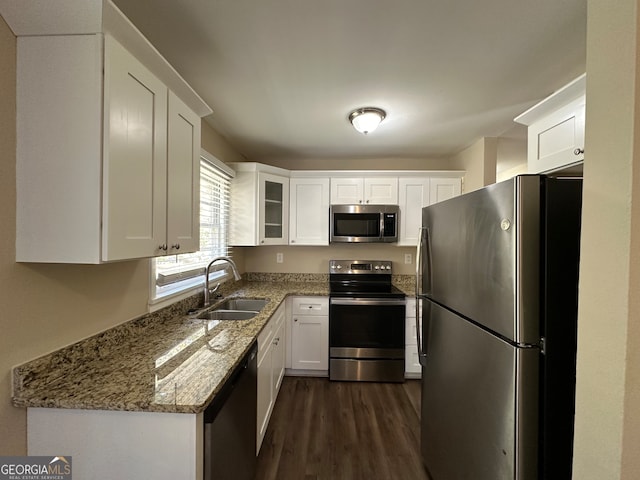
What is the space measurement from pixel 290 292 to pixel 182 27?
2.18 m

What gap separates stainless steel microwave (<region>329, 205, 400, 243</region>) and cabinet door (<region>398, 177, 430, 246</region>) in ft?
0.35

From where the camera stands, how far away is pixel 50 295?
3.30 ft

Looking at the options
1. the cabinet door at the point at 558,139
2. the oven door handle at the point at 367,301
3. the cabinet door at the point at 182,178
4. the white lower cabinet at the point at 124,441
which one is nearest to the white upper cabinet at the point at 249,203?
the oven door handle at the point at 367,301

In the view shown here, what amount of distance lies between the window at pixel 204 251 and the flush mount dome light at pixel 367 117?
1196mm

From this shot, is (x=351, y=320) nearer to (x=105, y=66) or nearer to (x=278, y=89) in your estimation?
(x=278, y=89)

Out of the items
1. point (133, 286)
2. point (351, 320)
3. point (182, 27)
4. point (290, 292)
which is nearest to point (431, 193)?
point (351, 320)

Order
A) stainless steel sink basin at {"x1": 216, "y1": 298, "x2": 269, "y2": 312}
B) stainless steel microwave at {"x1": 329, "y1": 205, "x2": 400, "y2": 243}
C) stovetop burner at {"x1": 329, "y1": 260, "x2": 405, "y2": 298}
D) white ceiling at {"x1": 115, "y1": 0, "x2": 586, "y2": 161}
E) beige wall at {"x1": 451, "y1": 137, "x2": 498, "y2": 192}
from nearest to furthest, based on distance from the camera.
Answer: white ceiling at {"x1": 115, "y1": 0, "x2": 586, "y2": 161} → stainless steel sink basin at {"x1": 216, "y1": 298, "x2": 269, "y2": 312} → beige wall at {"x1": 451, "y1": 137, "x2": 498, "y2": 192} → stainless steel microwave at {"x1": 329, "y1": 205, "x2": 400, "y2": 243} → stovetop burner at {"x1": 329, "y1": 260, "x2": 405, "y2": 298}

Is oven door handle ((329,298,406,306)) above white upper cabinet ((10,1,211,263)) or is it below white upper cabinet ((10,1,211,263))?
below

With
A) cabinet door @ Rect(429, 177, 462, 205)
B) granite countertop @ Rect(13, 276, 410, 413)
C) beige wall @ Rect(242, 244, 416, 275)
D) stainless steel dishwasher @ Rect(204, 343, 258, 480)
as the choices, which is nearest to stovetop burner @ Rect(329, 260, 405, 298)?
beige wall @ Rect(242, 244, 416, 275)

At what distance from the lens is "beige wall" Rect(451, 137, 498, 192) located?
263 cm

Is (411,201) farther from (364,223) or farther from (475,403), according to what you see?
(475,403)

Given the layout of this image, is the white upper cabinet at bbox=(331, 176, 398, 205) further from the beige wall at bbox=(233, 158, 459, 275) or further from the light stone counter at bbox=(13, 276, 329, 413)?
the light stone counter at bbox=(13, 276, 329, 413)

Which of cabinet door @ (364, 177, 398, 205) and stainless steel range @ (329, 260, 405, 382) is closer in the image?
stainless steel range @ (329, 260, 405, 382)

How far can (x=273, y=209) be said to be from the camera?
302cm
